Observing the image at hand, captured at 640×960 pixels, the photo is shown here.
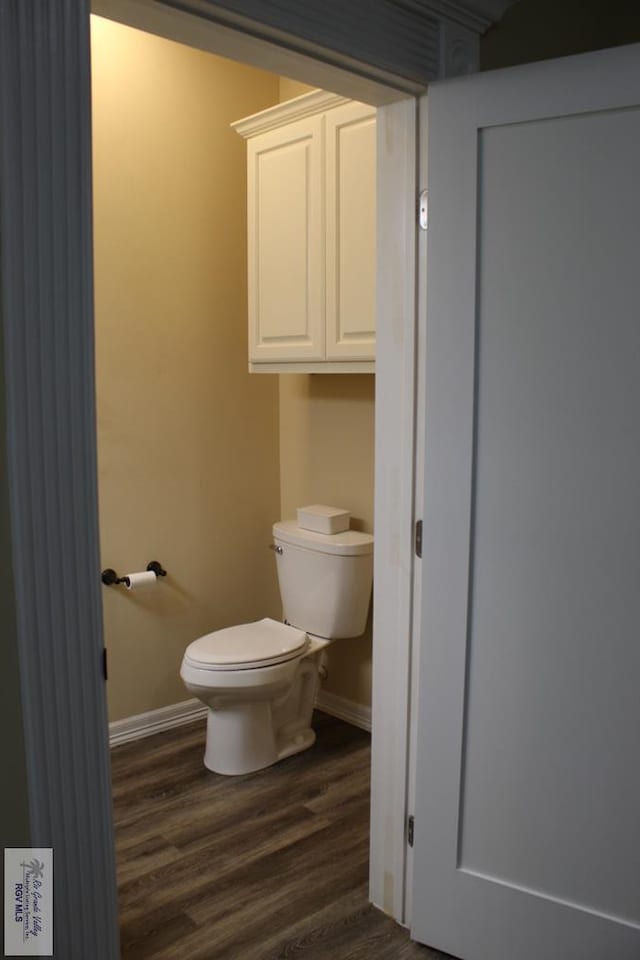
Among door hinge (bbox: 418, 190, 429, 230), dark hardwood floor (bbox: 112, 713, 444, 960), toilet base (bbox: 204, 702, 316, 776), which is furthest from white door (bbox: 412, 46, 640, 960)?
toilet base (bbox: 204, 702, 316, 776)

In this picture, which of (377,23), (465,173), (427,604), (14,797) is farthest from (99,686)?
(377,23)

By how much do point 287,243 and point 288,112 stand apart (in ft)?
1.37

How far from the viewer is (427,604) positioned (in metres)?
2.03

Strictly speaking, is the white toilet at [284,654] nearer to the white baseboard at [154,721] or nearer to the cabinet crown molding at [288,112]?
the white baseboard at [154,721]

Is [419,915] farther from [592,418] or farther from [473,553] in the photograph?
[592,418]

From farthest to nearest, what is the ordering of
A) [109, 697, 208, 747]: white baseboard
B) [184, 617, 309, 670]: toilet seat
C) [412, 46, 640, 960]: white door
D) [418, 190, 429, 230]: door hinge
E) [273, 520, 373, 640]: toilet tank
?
1. [109, 697, 208, 747]: white baseboard
2. [273, 520, 373, 640]: toilet tank
3. [184, 617, 309, 670]: toilet seat
4. [418, 190, 429, 230]: door hinge
5. [412, 46, 640, 960]: white door

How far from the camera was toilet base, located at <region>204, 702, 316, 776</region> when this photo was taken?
2986 millimetres

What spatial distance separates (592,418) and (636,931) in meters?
1.10

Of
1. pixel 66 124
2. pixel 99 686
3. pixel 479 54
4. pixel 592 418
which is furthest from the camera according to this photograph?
pixel 479 54

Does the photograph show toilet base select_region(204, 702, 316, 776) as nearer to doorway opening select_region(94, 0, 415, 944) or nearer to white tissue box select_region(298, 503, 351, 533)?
doorway opening select_region(94, 0, 415, 944)

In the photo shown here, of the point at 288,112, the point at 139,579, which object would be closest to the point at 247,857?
the point at 139,579

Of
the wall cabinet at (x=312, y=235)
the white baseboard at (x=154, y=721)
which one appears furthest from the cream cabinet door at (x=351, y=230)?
the white baseboard at (x=154, y=721)

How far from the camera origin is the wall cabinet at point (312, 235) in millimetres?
2754

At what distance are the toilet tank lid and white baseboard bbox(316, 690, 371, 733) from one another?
683mm
